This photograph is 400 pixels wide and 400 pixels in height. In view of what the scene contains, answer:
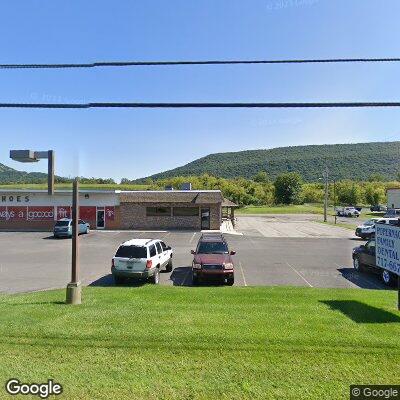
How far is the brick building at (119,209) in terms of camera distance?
39062mm

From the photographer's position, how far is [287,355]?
21.0 ft

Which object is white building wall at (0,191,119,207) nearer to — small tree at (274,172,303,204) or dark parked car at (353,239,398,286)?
dark parked car at (353,239,398,286)

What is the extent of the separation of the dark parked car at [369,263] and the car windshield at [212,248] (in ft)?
20.7

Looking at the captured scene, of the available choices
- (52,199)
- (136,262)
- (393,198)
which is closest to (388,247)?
(136,262)

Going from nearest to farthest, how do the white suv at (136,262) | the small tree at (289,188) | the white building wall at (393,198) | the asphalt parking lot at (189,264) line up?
the white suv at (136,262), the asphalt parking lot at (189,264), the white building wall at (393,198), the small tree at (289,188)

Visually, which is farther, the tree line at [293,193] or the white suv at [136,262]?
the tree line at [293,193]

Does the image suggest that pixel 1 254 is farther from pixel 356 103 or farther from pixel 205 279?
pixel 356 103

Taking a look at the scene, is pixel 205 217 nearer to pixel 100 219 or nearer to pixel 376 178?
pixel 100 219

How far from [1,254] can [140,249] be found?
1277 centimetres

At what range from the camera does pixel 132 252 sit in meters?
13.9

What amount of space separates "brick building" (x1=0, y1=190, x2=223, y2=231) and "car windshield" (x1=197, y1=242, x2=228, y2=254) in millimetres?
22843

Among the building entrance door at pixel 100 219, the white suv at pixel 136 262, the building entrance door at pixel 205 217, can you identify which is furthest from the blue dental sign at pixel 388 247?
the building entrance door at pixel 100 219

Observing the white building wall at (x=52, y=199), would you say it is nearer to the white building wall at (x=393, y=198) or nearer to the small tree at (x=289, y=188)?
the white building wall at (x=393, y=198)

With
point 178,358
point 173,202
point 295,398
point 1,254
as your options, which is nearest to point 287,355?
point 295,398
